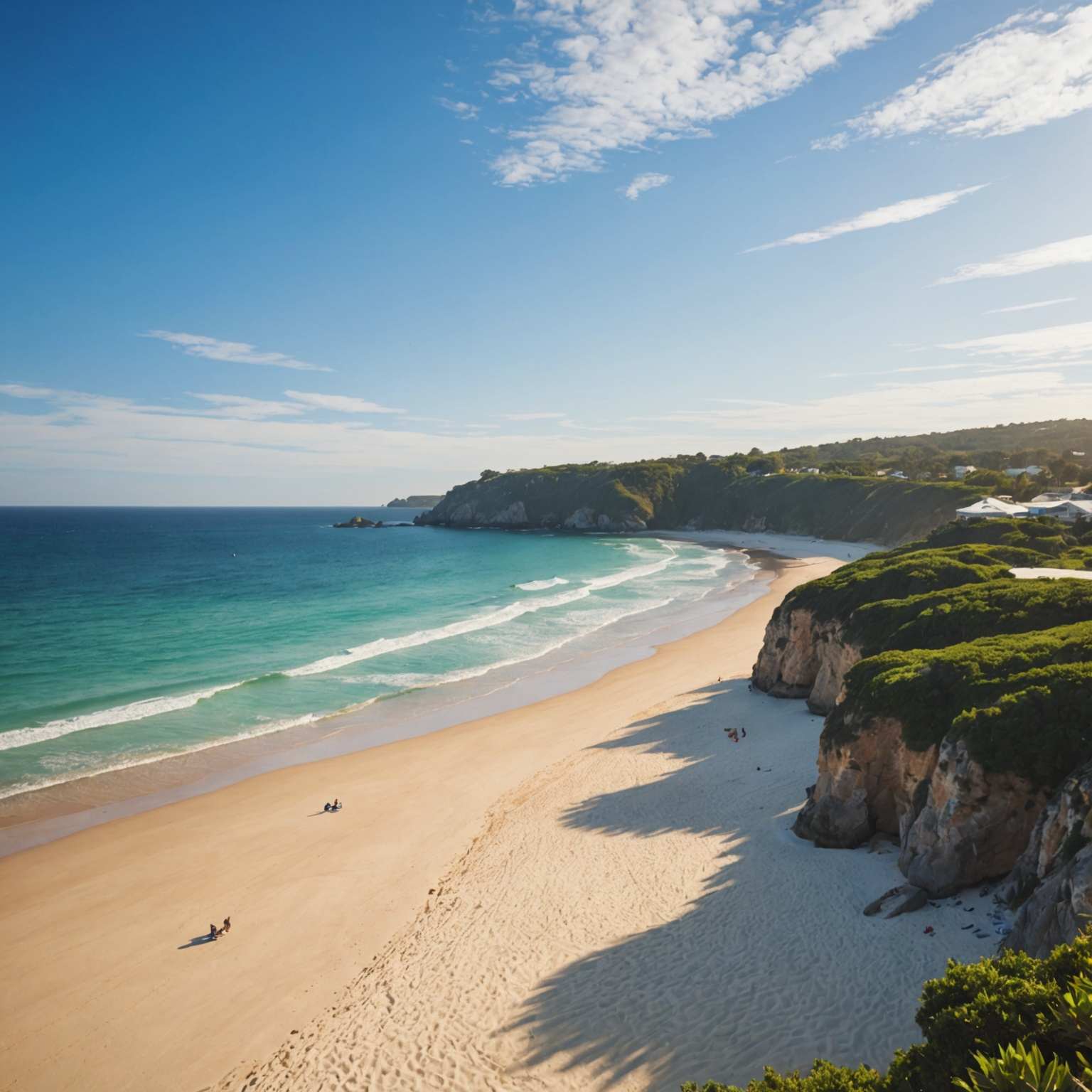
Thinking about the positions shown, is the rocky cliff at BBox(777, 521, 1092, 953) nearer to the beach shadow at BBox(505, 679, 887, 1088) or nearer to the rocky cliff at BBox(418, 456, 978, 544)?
the beach shadow at BBox(505, 679, 887, 1088)

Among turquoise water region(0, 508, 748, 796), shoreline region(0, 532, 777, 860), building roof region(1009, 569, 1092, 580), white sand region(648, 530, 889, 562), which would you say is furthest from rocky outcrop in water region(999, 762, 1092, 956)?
white sand region(648, 530, 889, 562)

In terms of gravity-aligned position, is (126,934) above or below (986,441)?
below

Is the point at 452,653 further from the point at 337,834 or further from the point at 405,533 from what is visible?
the point at 405,533

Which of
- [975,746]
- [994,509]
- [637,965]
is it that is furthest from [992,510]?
[637,965]

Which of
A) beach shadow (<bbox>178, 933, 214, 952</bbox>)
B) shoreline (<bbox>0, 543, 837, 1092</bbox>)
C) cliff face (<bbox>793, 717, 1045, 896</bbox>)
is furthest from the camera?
beach shadow (<bbox>178, 933, 214, 952</bbox>)

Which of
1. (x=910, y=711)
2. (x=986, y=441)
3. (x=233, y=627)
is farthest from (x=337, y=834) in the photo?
(x=986, y=441)

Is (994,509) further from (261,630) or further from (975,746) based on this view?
(261,630)
